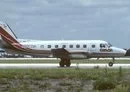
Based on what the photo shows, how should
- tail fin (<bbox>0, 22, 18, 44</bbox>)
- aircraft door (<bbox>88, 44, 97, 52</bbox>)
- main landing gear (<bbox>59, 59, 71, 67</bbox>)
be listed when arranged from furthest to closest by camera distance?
tail fin (<bbox>0, 22, 18, 44</bbox>) → main landing gear (<bbox>59, 59, 71, 67</bbox>) → aircraft door (<bbox>88, 44, 97, 52</bbox>)

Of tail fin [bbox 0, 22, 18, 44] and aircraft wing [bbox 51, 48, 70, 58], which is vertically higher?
tail fin [bbox 0, 22, 18, 44]

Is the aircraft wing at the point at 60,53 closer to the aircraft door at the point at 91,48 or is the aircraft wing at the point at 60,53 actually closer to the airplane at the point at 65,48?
the airplane at the point at 65,48

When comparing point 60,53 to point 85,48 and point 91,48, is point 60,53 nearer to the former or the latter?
point 85,48

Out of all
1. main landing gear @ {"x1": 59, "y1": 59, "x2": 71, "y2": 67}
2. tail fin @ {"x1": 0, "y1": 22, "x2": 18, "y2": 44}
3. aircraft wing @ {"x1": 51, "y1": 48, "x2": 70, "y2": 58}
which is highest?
tail fin @ {"x1": 0, "y1": 22, "x2": 18, "y2": 44}

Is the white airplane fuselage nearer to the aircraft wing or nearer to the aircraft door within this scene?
the aircraft door

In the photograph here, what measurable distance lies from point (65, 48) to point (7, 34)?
891 centimetres

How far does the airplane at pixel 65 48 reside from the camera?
55.8 m

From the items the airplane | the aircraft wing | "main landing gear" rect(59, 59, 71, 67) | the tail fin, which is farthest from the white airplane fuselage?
the tail fin

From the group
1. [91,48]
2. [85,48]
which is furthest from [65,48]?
[91,48]

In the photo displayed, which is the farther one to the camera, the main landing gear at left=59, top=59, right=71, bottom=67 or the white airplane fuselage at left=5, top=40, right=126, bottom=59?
the main landing gear at left=59, top=59, right=71, bottom=67

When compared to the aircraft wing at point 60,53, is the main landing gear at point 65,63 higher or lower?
lower

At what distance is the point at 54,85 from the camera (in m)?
23.0

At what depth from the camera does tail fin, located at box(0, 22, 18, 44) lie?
197ft

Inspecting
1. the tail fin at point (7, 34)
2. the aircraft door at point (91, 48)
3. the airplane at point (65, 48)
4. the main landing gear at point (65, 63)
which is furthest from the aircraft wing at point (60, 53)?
the tail fin at point (7, 34)
